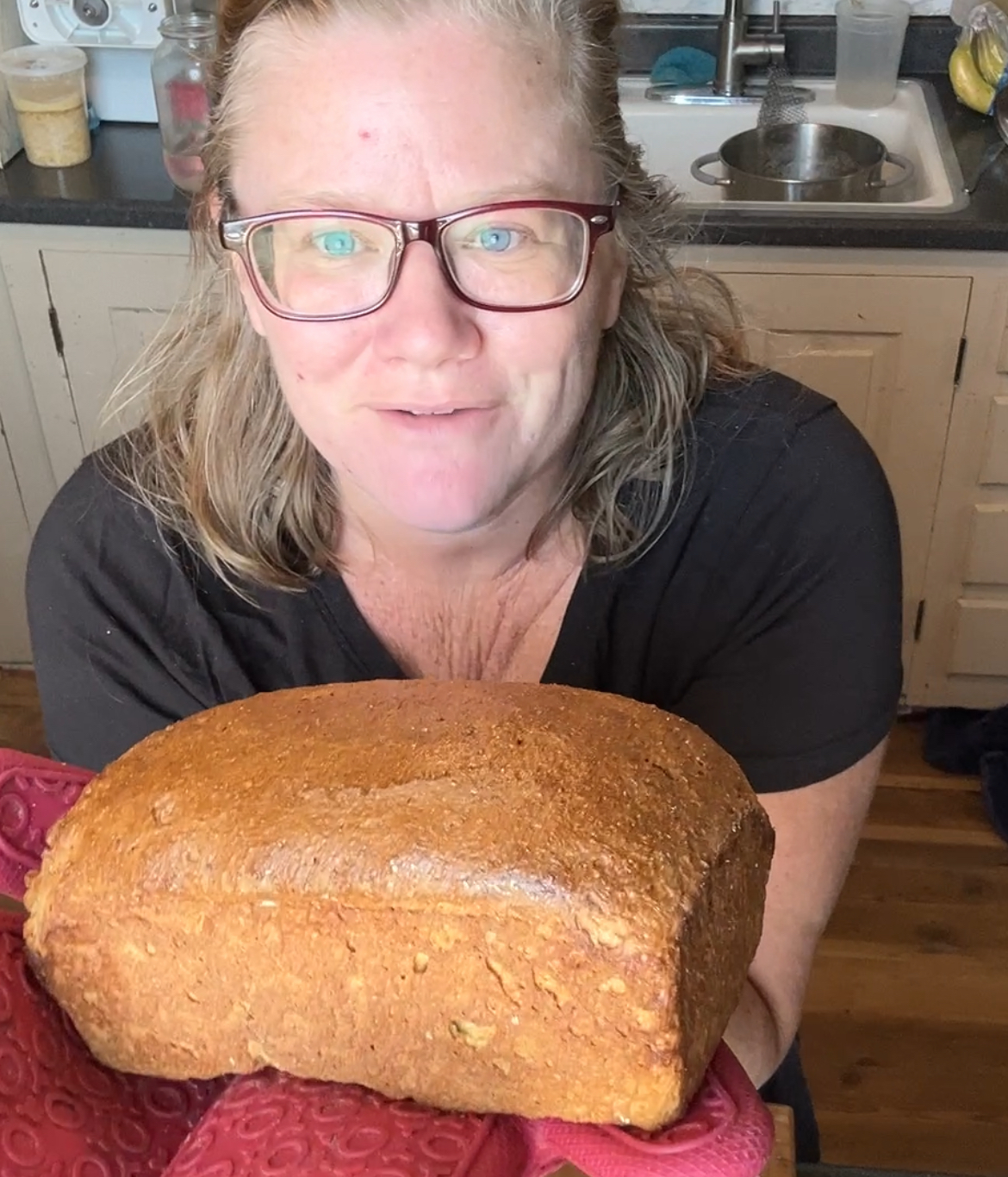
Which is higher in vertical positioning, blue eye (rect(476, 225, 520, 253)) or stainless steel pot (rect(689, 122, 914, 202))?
blue eye (rect(476, 225, 520, 253))

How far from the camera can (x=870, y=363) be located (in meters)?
1.77

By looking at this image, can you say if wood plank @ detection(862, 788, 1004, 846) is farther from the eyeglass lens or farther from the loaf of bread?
the loaf of bread

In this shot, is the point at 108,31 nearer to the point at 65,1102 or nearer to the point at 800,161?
the point at 800,161

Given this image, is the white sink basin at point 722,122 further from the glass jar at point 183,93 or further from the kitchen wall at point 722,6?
the glass jar at point 183,93

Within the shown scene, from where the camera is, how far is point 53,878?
508 mm

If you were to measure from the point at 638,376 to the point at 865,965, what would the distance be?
1149mm

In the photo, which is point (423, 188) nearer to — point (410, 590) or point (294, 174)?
point (294, 174)

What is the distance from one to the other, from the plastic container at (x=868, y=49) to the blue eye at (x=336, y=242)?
154 cm

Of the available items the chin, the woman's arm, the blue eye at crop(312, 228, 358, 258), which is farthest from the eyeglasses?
the woman's arm

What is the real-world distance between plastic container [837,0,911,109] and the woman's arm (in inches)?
57.5

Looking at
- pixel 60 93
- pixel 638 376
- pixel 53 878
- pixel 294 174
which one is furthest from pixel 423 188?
pixel 60 93

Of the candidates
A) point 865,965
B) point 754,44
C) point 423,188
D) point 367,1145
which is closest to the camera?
point 367,1145

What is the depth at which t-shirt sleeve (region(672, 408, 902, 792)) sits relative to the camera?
2.83ft

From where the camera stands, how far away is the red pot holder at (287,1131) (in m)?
0.47
